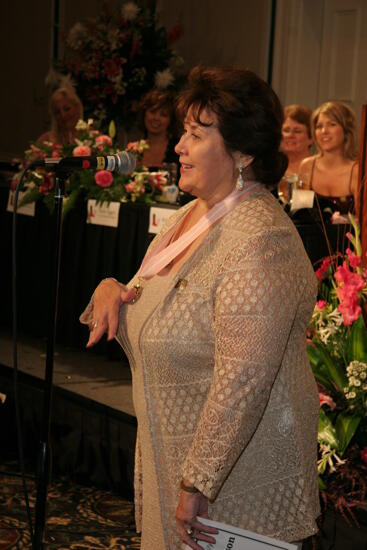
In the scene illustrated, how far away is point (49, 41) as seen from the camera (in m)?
7.62

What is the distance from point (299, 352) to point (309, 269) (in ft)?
0.53

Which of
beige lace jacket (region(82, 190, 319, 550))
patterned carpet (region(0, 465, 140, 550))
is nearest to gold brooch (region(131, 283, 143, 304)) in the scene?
beige lace jacket (region(82, 190, 319, 550))

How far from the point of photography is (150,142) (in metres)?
5.61

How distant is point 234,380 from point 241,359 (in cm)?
4

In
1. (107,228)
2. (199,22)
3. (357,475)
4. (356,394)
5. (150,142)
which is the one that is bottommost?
(357,475)

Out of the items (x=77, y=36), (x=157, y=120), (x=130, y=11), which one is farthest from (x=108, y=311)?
(x=77, y=36)

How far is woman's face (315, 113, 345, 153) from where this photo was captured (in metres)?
4.82

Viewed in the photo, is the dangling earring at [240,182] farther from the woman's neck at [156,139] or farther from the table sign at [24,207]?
the woman's neck at [156,139]

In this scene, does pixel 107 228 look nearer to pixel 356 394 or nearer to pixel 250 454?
pixel 356 394

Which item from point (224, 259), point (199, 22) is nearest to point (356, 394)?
point (224, 259)

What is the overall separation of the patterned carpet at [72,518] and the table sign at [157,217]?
119 centimetres

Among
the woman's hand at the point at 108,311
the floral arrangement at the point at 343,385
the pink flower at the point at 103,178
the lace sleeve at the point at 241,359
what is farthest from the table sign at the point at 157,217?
the lace sleeve at the point at 241,359

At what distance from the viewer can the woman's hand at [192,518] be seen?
5.10 feet

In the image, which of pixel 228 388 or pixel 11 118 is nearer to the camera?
pixel 228 388
